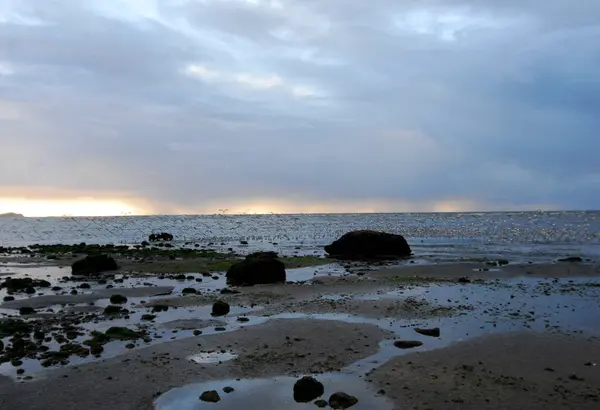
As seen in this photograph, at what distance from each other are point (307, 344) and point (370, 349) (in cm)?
190

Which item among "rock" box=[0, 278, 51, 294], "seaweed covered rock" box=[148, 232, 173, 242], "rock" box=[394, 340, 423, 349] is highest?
"seaweed covered rock" box=[148, 232, 173, 242]

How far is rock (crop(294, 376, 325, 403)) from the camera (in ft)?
36.6

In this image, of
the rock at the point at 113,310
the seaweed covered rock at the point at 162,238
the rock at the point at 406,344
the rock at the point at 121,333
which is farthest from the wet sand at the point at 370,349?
the seaweed covered rock at the point at 162,238

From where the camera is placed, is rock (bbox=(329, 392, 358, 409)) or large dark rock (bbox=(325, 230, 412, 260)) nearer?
rock (bbox=(329, 392, 358, 409))

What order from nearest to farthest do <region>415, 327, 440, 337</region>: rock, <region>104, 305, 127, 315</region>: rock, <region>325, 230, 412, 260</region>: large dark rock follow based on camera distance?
<region>415, 327, 440, 337</region>: rock → <region>104, 305, 127, 315</region>: rock → <region>325, 230, 412, 260</region>: large dark rock

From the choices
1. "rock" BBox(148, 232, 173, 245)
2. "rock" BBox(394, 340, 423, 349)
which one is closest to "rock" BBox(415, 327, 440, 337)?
"rock" BBox(394, 340, 423, 349)

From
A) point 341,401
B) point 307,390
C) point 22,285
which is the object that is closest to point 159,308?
point 22,285

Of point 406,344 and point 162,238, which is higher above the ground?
point 162,238

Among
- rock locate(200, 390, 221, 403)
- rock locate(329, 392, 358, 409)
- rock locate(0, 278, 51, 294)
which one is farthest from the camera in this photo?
rock locate(0, 278, 51, 294)

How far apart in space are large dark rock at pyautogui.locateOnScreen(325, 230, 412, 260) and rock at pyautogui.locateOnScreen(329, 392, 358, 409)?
39230mm

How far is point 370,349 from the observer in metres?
15.2

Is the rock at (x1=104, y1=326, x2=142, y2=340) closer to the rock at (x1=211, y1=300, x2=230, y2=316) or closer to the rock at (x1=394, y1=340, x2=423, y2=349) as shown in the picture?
the rock at (x1=211, y1=300, x2=230, y2=316)

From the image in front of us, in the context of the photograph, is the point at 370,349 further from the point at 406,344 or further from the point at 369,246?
the point at 369,246

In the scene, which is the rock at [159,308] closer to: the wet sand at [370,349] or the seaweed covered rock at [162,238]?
the wet sand at [370,349]
